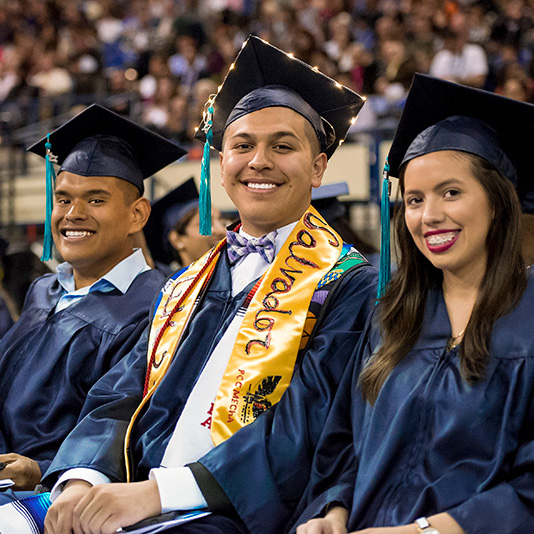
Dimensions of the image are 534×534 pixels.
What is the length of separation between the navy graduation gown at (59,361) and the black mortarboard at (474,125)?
1.28 meters

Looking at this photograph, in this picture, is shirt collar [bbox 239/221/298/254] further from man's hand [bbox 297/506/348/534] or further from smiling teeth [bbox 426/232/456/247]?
man's hand [bbox 297/506/348/534]

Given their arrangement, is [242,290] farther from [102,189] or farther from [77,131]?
[77,131]

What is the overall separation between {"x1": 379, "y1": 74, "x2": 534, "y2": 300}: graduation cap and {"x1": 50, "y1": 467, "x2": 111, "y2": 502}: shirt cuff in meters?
1.23

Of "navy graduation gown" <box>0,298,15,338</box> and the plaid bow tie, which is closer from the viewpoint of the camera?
the plaid bow tie

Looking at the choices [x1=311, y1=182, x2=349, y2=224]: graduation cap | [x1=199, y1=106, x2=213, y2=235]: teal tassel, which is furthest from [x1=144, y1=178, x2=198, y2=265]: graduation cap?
[x1=199, y1=106, x2=213, y2=235]: teal tassel

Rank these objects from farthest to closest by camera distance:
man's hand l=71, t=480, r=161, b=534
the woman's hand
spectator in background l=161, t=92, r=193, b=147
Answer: spectator in background l=161, t=92, r=193, b=147, man's hand l=71, t=480, r=161, b=534, the woman's hand

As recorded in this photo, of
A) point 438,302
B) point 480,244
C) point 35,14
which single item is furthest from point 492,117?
point 35,14

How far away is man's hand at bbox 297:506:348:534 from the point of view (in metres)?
1.81

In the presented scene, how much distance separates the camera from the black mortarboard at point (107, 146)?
299 centimetres

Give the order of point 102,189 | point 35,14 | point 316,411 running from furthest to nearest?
point 35,14 → point 102,189 → point 316,411

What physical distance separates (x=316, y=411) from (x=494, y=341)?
0.55m

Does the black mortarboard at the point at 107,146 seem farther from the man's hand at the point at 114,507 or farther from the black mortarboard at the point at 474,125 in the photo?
the man's hand at the point at 114,507

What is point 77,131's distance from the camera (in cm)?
306

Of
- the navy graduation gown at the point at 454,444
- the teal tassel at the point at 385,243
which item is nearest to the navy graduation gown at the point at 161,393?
the teal tassel at the point at 385,243
